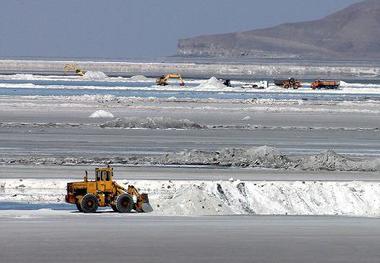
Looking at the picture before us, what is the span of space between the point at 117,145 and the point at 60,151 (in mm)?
2631

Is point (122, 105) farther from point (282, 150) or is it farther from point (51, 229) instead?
point (51, 229)

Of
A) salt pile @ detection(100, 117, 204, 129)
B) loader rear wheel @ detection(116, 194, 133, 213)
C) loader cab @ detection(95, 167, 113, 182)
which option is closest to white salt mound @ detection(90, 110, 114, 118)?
salt pile @ detection(100, 117, 204, 129)

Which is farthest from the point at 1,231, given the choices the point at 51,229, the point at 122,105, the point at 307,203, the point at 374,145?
the point at 122,105

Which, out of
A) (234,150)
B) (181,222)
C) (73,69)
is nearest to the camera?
(181,222)

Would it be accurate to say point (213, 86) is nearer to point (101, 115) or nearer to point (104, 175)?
point (101, 115)

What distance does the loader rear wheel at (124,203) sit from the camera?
18.4 m

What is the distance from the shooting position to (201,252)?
46.7ft

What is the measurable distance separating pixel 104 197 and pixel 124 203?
40 centimetres

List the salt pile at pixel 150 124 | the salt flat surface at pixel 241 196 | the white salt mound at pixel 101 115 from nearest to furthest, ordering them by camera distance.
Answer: the salt flat surface at pixel 241 196, the salt pile at pixel 150 124, the white salt mound at pixel 101 115

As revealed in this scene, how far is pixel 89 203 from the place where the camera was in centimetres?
1839

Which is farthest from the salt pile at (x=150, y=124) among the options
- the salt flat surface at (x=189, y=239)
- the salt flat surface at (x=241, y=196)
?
the salt flat surface at (x=189, y=239)

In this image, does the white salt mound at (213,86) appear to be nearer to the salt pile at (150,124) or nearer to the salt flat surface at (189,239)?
the salt pile at (150,124)

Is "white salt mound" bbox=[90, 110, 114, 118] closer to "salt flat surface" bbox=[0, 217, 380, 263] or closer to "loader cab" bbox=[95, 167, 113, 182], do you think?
"loader cab" bbox=[95, 167, 113, 182]

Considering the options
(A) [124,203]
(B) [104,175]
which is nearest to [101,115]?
(B) [104,175]
